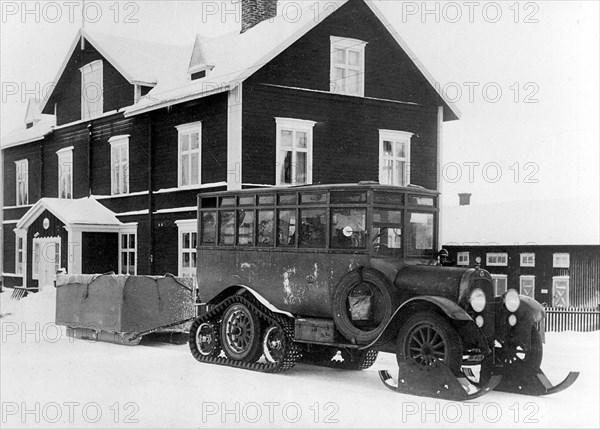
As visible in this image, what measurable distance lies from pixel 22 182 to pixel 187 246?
1077 centimetres

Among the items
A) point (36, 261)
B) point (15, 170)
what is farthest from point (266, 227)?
point (15, 170)

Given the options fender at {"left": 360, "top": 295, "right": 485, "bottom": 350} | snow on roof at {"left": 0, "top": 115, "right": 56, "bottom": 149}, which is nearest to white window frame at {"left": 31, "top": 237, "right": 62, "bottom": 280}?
snow on roof at {"left": 0, "top": 115, "right": 56, "bottom": 149}

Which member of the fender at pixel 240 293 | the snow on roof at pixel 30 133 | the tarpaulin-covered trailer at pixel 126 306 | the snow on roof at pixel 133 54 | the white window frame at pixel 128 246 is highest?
the snow on roof at pixel 133 54

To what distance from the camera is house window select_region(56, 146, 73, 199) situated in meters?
27.4

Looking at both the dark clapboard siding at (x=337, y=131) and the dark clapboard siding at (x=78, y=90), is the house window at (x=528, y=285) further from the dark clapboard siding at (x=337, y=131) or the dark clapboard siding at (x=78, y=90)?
the dark clapboard siding at (x=78, y=90)

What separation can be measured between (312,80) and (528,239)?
32.7ft

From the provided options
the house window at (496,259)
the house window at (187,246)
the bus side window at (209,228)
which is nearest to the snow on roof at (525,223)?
the house window at (496,259)

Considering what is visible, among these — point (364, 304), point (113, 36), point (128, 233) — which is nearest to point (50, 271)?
point (128, 233)

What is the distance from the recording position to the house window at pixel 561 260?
25562 millimetres

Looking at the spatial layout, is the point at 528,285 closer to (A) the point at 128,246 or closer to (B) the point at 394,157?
(B) the point at 394,157

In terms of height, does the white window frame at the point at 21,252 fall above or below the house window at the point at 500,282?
above

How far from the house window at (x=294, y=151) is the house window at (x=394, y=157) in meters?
2.37

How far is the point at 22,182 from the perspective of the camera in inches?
1178

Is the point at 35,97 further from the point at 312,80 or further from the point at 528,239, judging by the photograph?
the point at 528,239
